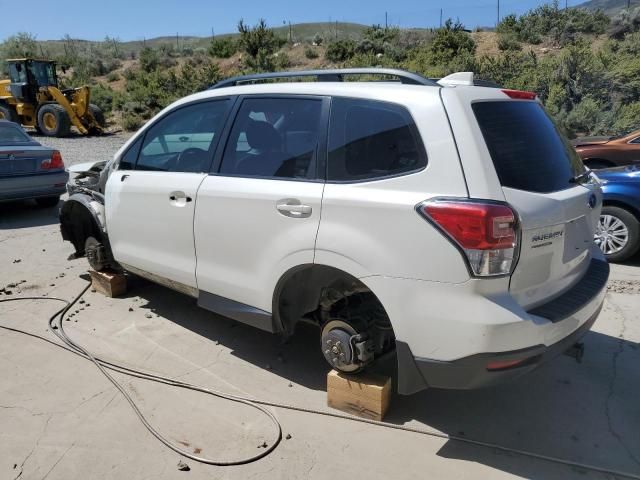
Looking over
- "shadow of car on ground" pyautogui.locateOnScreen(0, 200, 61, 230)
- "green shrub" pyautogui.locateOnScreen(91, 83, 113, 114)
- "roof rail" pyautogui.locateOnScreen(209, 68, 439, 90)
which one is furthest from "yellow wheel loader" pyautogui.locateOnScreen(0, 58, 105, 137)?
"roof rail" pyautogui.locateOnScreen(209, 68, 439, 90)

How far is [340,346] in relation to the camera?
319 centimetres

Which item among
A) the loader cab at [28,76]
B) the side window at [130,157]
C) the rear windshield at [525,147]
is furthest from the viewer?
the loader cab at [28,76]

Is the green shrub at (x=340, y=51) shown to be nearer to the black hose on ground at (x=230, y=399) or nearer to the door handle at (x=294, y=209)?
the black hose on ground at (x=230, y=399)

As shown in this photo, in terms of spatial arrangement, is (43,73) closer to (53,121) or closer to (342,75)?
(53,121)

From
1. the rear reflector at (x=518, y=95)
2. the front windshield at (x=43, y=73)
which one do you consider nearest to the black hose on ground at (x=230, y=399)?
the rear reflector at (x=518, y=95)

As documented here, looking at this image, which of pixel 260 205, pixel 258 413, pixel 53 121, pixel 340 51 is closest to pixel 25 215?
pixel 260 205

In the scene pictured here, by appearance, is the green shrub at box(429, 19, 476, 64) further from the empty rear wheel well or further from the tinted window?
the empty rear wheel well

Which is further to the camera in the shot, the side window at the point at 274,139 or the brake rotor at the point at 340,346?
the side window at the point at 274,139

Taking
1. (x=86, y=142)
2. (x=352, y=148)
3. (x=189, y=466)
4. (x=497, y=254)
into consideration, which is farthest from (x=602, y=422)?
(x=86, y=142)

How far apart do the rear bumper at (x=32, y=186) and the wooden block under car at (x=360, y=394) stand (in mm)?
7083

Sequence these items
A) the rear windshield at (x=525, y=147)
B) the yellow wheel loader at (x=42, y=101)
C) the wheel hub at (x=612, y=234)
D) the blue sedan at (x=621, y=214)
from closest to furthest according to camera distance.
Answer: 1. the rear windshield at (x=525, y=147)
2. the blue sedan at (x=621, y=214)
3. the wheel hub at (x=612, y=234)
4. the yellow wheel loader at (x=42, y=101)

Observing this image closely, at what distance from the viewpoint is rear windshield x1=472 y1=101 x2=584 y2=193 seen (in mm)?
2770

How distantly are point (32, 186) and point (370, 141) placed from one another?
743 cm

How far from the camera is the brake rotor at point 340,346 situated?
3160mm
